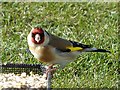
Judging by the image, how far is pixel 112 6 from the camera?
3.97m

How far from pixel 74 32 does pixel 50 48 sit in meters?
0.68

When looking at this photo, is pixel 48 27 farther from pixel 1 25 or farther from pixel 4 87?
pixel 4 87

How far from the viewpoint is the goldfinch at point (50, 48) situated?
3.09 meters

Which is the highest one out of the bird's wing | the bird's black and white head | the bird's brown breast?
the bird's black and white head

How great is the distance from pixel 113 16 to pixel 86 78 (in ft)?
1.85

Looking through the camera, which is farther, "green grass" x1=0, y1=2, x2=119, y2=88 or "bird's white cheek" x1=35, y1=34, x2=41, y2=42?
"green grass" x1=0, y1=2, x2=119, y2=88

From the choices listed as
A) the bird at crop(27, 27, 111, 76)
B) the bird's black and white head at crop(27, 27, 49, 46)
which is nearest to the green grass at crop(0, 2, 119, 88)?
the bird at crop(27, 27, 111, 76)

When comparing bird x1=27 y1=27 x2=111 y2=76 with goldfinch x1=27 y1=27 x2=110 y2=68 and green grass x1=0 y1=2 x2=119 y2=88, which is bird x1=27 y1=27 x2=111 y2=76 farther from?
green grass x1=0 y1=2 x2=119 y2=88

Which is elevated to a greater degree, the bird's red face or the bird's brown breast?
the bird's red face

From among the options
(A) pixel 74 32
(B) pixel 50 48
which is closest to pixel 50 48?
(B) pixel 50 48

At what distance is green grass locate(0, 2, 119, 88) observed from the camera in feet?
11.6

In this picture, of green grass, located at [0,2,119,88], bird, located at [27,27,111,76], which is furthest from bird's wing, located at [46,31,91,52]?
green grass, located at [0,2,119,88]

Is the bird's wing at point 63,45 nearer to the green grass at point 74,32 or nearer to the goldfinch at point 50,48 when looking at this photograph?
the goldfinch at point 50,48

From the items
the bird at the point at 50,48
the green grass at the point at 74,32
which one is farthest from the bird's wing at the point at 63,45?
the green grass at the point at 74,32
